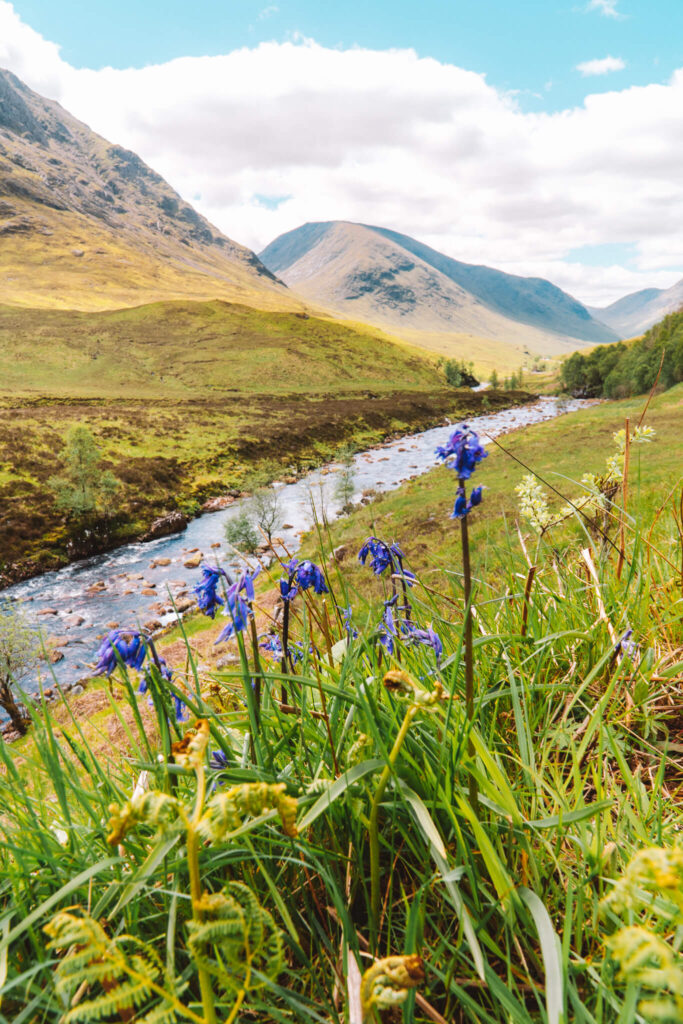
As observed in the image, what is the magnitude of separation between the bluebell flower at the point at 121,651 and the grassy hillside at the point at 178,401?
126 ft

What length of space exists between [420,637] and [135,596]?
31204mm

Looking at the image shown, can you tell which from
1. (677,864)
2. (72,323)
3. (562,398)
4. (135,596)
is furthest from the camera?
(72,323)

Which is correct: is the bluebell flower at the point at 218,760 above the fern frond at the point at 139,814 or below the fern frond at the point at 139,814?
below

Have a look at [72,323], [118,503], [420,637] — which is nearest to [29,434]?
[118,503]

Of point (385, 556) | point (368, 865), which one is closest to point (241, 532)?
point (385, 556)

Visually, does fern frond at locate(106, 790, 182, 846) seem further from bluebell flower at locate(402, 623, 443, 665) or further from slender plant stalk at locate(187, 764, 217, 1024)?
bluebell flower at locate(402, 623, 443, 665)

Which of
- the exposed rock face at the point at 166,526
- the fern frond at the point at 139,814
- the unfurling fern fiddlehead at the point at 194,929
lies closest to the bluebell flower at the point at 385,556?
the unfurling fern fiddlehead at the point at 194,929

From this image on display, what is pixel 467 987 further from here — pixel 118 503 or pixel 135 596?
pixel 118 503

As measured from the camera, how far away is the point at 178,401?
88.6 meters

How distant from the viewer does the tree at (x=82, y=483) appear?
40781 millimetres

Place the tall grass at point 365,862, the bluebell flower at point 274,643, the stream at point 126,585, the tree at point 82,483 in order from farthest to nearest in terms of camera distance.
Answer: the tree at point 82,483
the stream at point 126,585
the bluebell flower at point 274,643
the tall grass at point 365,862

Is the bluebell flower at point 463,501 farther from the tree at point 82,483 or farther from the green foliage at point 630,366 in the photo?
the green foliage at point 630,366

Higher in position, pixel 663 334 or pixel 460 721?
pixel 663 334

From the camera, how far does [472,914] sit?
1372 mm
